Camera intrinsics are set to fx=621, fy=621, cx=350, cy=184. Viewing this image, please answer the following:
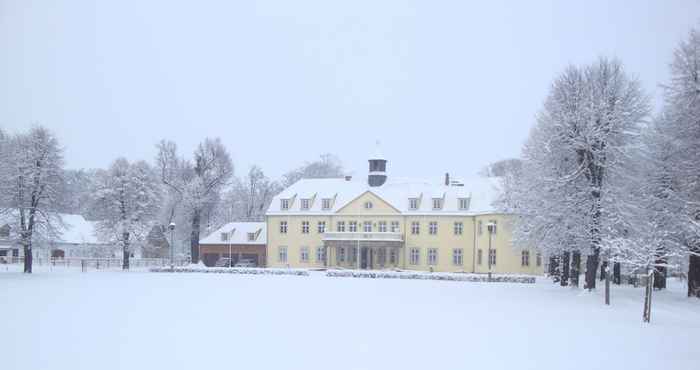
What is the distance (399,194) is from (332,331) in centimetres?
3957

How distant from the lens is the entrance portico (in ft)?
173

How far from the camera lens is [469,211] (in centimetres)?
5231

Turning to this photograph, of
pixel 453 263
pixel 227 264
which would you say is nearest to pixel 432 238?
pixel 453 263

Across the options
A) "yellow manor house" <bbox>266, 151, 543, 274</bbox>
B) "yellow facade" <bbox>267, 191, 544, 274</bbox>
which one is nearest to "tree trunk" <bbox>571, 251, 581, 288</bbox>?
"yellow facade" <bbox>267, 191, 544, 274</bbox>

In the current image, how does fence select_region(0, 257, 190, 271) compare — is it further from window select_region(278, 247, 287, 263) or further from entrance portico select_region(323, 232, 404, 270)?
entrance portico select_region(323, 232, 404, 270)

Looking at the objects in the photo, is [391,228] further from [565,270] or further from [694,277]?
[694,277]

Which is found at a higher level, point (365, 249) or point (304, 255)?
point (365, 249)

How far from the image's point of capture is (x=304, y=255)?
2218 inches

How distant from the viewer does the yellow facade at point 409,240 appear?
5050 cm

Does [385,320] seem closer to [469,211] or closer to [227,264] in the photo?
[469,211]

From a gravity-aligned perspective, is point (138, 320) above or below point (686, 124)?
below

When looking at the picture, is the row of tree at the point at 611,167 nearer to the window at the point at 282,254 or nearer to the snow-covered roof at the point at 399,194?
the snow-covered roof at the point at 399,194

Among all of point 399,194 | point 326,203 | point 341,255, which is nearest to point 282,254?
point 341,255

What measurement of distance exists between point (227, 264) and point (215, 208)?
25.0ft
